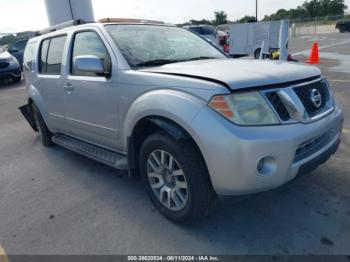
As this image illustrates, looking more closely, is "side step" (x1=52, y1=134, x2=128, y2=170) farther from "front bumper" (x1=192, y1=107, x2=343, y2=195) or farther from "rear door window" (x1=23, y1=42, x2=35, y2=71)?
"rear door window" (x1=23, y1=42, x2=35, y2=71)

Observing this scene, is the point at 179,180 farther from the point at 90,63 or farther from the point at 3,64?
the point at 3,64

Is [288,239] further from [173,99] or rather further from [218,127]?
[173,99]

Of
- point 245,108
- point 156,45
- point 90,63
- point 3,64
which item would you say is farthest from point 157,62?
point 3,64

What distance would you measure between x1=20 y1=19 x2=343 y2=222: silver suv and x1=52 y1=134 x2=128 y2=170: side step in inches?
0.6

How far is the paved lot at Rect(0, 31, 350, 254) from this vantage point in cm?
253

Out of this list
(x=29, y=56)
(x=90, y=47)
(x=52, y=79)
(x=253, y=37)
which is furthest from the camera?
(x=253, y=37)

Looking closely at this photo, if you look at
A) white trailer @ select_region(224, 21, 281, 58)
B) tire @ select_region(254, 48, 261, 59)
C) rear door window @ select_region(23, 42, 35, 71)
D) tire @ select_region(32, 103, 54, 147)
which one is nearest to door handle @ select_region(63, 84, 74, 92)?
tire @ select_region(32, 103, 54, 147)

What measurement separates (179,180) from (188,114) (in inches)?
24.1

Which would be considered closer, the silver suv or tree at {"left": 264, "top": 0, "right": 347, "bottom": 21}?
the silver suv

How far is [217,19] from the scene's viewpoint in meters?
77.0

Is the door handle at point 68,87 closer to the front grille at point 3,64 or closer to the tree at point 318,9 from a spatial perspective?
the front grille at point 3,64

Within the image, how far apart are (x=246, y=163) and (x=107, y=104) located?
1656 millimetres

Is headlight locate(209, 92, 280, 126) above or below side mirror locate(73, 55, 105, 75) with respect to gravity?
below

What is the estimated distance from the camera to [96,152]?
143 inches
